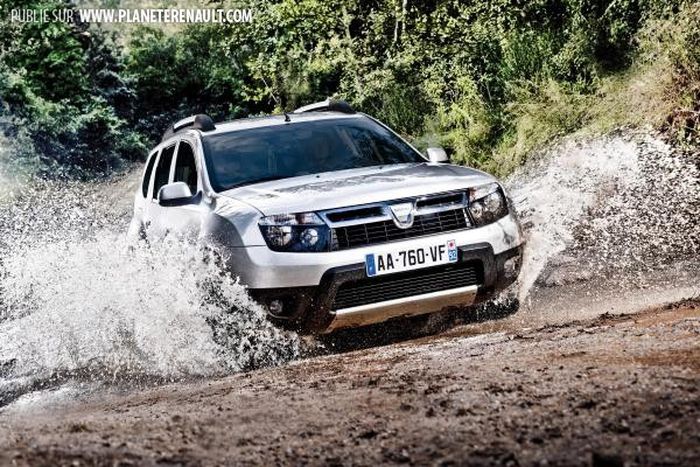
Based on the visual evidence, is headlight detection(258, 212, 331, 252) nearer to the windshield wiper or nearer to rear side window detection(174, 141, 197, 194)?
the windshield wiper

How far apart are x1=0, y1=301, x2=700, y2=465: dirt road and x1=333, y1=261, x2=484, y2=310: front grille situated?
446mm

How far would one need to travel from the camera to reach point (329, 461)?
11.3 ft

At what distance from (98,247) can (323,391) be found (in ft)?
14.8

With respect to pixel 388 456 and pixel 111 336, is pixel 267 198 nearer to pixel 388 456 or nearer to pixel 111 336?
pixel 111 336

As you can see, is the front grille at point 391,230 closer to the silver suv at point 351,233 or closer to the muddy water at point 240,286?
the silver suv at point 351,233

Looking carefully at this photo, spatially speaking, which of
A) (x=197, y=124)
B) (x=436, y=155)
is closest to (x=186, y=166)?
(x=197, y=124)

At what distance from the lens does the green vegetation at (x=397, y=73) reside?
12703 mm

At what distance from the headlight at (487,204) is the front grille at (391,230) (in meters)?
0.12

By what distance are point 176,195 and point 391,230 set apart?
5.42ft

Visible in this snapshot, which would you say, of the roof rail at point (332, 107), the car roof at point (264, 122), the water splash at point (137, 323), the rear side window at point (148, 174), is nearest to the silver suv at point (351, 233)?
the water splash at point (137, 323)

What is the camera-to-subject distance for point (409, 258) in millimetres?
6230

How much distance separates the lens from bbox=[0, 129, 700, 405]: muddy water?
6332 millimetres

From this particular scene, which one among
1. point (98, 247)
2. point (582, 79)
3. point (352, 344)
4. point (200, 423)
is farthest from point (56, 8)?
point (200, 423)

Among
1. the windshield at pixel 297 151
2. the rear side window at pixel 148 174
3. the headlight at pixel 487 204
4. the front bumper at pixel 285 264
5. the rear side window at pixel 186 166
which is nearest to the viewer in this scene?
the front bumper at pixel 285 264
